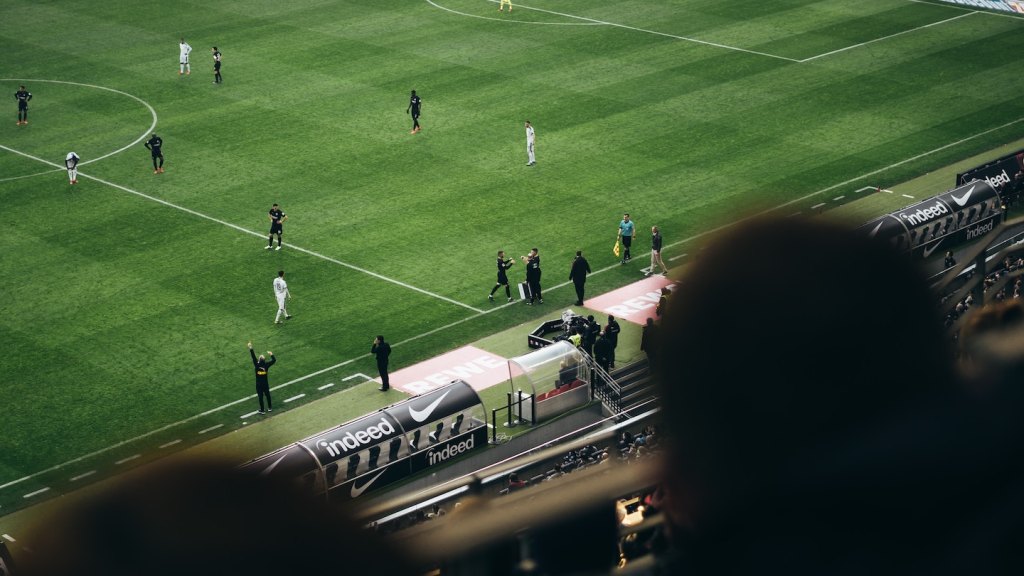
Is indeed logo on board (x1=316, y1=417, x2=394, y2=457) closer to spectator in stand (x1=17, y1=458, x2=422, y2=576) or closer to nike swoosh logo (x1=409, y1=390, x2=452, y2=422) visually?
nike swoosh logo (x1=409, y1=390, x2=452, y2=422)

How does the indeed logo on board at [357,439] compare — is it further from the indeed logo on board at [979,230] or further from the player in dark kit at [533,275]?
the indeed logo on board at [979,230]

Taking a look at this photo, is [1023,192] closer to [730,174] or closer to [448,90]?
[730,174]

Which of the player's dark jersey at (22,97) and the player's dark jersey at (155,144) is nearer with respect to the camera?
the player's dark jersey at (155,144)

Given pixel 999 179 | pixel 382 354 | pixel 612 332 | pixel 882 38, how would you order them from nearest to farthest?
1. pixel 382 354
2. pixel 612 332
3. pixel 999 179
4. pixel 882 38

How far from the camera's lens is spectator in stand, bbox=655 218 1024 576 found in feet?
7.52

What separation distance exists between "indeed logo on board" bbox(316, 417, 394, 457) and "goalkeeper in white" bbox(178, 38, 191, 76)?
109 ft

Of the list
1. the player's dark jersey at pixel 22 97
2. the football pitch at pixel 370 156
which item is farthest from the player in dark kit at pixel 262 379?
the player's dark jersey at pixel 22 97

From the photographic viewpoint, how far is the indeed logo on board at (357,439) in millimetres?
23172

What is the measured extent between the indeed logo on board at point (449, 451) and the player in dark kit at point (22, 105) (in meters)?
29.4

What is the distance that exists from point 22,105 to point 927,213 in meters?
32.4

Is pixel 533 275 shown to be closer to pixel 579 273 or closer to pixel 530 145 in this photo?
pixel 579 273

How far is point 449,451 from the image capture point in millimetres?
25562

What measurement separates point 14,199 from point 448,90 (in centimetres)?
1701

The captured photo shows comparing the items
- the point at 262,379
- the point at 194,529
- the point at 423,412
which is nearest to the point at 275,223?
the point at 262,379
